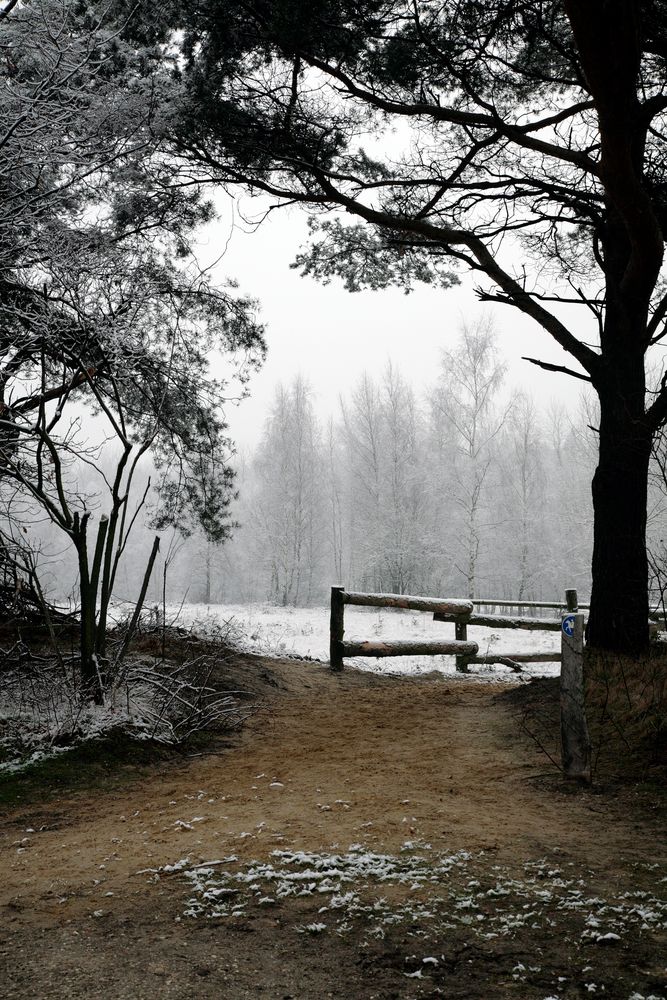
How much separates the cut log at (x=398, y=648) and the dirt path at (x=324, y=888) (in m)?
4.20

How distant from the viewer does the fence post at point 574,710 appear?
3990 mm

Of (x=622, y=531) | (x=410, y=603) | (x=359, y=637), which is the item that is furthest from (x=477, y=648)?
(x=622, y=531)

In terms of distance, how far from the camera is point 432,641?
1003 cm

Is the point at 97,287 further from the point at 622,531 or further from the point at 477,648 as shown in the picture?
the point at 477,648

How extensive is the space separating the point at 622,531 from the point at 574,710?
10.3 ft

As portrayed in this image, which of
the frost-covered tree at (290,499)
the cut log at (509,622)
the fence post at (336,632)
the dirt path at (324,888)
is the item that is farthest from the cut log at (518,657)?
the frost-covered tree at (290,499)

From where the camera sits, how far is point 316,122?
7.01m

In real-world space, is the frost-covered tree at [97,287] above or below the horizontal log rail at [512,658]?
above

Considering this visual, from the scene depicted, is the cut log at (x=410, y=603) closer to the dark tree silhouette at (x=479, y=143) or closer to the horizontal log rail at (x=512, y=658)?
the horizontal log rail at (x=512, y=658)

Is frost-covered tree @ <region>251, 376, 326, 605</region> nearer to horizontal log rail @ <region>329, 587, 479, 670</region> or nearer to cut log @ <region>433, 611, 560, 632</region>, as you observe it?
cut log @ <region>433, 611, 560, 632</region>

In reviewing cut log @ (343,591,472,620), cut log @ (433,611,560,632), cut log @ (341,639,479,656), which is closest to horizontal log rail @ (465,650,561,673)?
cut log @ (433,611,560,632)

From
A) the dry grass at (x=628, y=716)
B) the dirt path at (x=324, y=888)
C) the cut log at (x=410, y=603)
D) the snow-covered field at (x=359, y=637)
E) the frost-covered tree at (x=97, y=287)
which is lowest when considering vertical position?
the snow-covered field at (x=359, y=637)

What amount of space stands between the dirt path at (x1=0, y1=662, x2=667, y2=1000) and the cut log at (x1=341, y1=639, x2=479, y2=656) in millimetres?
4201

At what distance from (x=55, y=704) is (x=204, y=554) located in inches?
1198
